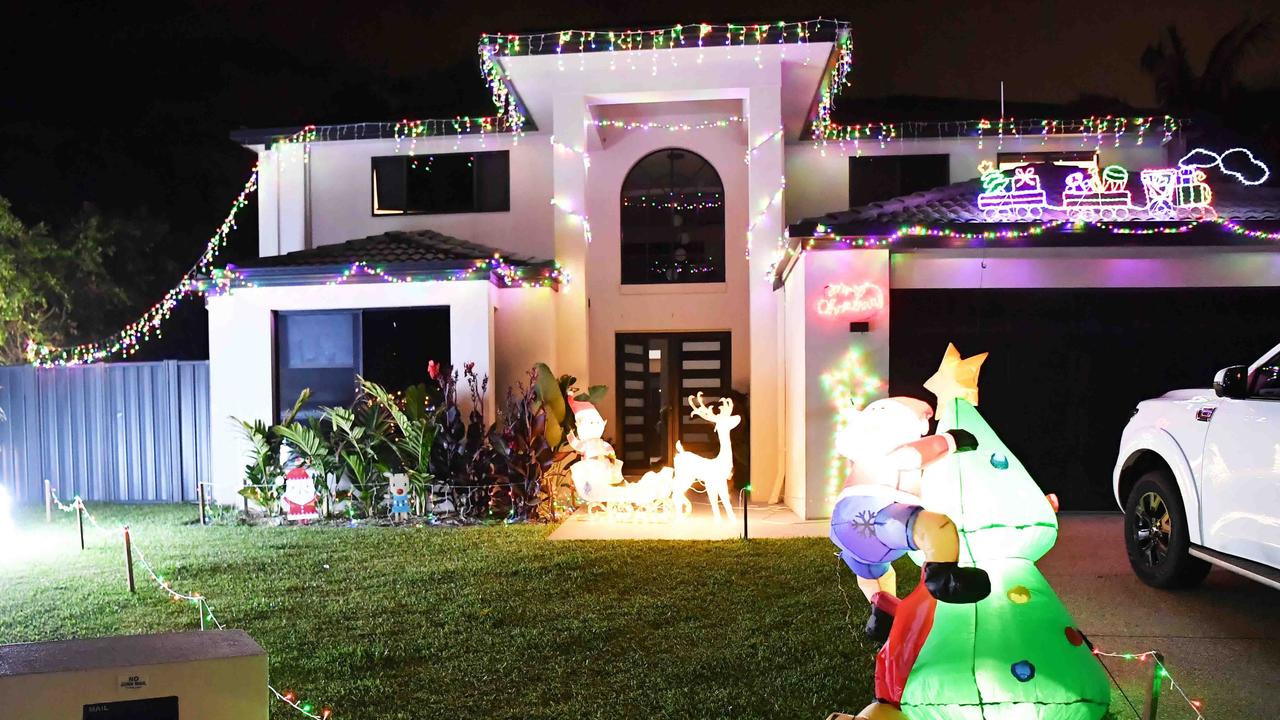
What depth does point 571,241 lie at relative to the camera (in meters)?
13.0

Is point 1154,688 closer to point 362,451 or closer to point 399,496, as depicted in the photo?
point 399,496

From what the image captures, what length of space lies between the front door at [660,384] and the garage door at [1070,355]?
4.46 metres

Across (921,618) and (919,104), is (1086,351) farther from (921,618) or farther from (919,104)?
(919,104)

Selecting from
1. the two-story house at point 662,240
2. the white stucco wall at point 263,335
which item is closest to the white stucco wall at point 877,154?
the two-story house at point 662,240

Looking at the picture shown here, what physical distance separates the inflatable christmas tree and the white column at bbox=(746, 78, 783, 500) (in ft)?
27.8

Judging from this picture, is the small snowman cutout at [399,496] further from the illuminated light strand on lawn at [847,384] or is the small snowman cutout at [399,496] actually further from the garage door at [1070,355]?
the garage door at [1070,355]

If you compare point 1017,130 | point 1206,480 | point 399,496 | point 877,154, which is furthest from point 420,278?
Result: point 1017,130

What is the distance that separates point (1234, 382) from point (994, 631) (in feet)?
10.8

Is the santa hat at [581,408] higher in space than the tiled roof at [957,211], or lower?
lower

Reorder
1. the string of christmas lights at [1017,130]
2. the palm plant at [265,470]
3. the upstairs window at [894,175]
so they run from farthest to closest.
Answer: the upstairs window at [894,175] → the string of christmas lights at [1017,130] → the palm plant at [265,470]

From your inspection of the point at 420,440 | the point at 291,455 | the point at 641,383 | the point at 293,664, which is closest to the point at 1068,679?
the point at 293,664

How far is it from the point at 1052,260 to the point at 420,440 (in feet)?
23.3

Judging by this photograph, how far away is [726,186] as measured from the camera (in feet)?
46.3

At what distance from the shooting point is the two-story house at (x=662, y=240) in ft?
32.8
